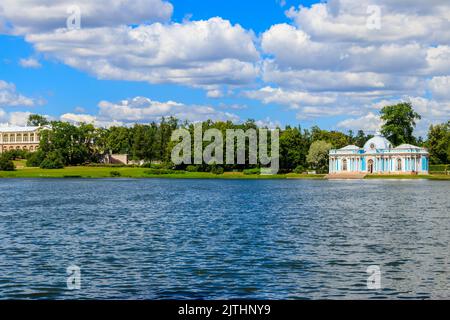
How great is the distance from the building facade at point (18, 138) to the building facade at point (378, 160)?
9757 centimetres

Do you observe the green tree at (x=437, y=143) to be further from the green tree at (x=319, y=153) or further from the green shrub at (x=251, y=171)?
the green shrub at (x=251, y=171)

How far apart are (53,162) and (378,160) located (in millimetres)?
68802

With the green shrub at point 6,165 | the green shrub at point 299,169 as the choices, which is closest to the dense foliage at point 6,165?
the green shrub at point 6,165

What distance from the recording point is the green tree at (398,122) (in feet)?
431

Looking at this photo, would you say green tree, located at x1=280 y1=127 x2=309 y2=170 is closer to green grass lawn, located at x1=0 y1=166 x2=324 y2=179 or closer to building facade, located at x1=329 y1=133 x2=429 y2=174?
building facade, located at x1=329 y1=133 x2=429 y2=174

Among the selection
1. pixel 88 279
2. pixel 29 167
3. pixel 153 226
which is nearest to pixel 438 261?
pixel 88 279

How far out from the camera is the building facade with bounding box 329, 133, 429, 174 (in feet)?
414

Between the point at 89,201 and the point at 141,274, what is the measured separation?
3717cm

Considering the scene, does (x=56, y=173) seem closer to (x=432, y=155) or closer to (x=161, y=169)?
(x=161, y=169)

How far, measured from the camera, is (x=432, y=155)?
13738 centimetres

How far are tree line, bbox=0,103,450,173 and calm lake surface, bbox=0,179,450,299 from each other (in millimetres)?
87528

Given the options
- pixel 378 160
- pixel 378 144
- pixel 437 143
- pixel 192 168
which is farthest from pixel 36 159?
pixel 437 143

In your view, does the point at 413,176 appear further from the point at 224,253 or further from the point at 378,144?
the point at 224,253
